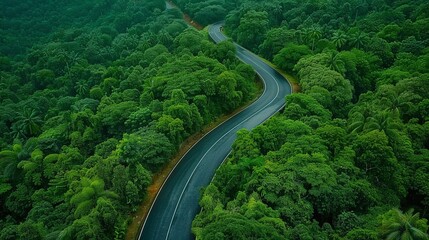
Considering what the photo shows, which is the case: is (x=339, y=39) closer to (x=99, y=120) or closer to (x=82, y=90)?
(x=99, y=120)

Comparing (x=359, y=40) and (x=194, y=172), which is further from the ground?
(x=359, y=40)

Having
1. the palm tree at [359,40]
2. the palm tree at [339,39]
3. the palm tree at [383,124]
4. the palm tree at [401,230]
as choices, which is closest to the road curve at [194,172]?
the palm tree at [339,39]

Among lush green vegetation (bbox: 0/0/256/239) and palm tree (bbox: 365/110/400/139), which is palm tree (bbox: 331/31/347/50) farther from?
palm tree (bbox: 365/110/400/139)

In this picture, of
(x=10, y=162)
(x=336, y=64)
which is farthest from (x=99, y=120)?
(x=336, y=64)

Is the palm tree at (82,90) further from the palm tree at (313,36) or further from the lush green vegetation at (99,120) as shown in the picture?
the palm tree at (313,36)

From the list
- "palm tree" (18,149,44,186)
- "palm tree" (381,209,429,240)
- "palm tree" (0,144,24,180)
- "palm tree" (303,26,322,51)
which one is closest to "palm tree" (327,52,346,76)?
"palm tree" (303,26,322,51)
